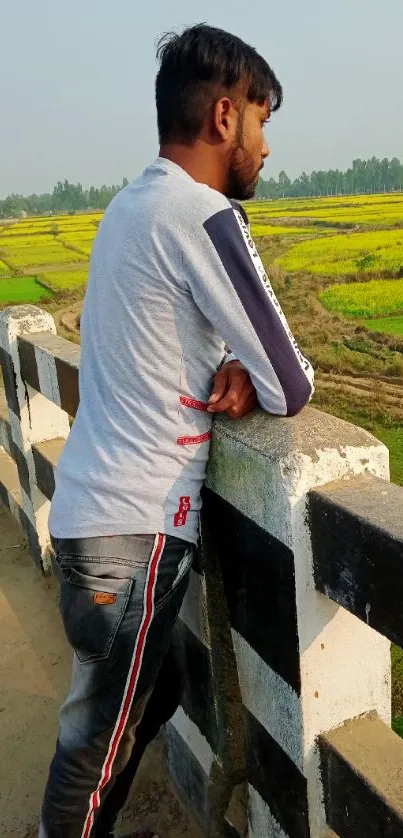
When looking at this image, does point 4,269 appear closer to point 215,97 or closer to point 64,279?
point 64,279

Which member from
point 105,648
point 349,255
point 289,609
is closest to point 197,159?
point 289,609

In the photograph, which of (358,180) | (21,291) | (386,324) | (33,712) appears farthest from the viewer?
(358,180)

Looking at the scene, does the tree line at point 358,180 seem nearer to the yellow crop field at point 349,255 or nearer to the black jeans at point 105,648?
the yellow crop field at point 349,255

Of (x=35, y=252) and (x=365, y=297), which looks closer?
(x=365, y=297)

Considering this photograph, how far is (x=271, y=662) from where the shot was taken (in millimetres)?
1493

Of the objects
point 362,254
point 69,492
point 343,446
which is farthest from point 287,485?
point 362,254

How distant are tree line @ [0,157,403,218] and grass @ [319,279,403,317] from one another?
92209 millimetres

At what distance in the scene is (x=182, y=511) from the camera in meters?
1.55

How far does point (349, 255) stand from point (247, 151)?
2507 centimetres

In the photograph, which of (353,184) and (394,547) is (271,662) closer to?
(394,547)

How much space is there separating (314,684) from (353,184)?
120561mm

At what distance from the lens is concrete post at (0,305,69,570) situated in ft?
Answer: 10.7

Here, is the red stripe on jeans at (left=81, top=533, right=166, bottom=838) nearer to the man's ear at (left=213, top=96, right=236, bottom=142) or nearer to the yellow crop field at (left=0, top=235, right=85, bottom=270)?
the man's ear at (left=213, top=96, right=236, bottom=142)

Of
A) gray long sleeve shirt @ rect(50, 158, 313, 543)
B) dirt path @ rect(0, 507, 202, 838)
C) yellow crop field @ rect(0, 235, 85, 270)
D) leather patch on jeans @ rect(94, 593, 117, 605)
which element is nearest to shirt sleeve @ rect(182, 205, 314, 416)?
gray long sleeve shirt @ rect(50, 158, 313, 543)
